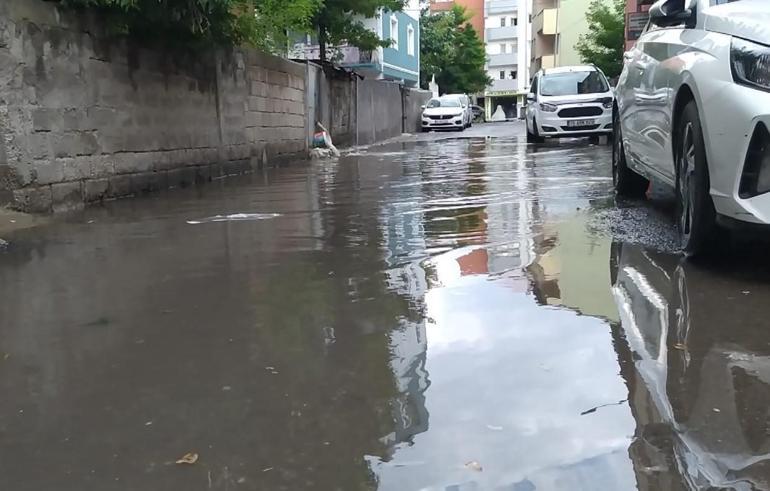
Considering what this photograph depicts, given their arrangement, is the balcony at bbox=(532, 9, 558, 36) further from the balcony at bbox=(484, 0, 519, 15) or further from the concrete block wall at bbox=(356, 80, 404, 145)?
the concrete block wall at bbox=(356, 80, 404, 145)

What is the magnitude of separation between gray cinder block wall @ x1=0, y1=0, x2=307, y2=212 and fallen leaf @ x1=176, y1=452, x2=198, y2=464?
16.6 ft

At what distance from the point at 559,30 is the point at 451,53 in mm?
9618

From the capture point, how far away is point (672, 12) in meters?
4.44

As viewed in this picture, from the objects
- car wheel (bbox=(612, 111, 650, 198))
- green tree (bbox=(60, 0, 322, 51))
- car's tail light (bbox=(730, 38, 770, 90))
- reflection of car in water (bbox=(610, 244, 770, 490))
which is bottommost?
reflection of car in water (bbox=(610, 244, 770, 490))

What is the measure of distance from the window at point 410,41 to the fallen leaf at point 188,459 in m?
40.5

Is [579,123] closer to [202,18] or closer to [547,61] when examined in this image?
[202,18]

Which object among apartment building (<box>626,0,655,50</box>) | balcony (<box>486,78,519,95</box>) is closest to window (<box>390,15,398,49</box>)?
apartment building (<box>626,0,655,50</box>)

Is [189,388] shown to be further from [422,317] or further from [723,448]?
[723,448]

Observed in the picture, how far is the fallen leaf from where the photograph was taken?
2.24 meters

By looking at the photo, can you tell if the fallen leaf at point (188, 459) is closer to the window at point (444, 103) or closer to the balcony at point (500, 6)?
the window at point (444, 103)

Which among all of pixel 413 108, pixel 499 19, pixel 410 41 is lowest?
pixel 413 108

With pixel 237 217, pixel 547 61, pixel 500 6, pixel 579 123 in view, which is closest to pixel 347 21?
pixel 579 123

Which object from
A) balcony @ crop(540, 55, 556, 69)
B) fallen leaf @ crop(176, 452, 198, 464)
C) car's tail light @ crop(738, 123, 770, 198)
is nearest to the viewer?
fallen leaf @ crop(176, 452, 198, 464)

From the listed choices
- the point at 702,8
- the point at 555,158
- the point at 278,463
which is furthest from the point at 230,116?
the point at 278,463
